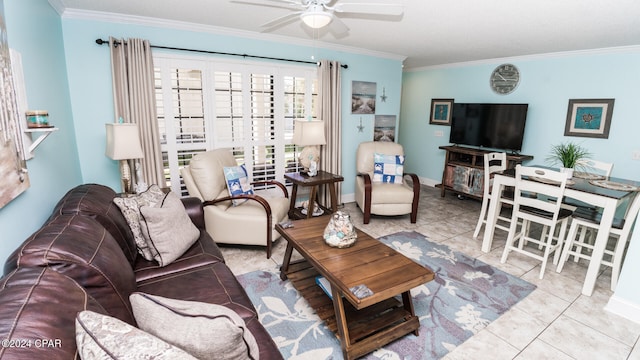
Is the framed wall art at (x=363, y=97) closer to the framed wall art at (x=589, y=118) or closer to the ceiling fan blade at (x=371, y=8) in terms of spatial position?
the ceiling fan blade at (x=371, y=8)

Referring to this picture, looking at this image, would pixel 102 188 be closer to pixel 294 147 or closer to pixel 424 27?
pixel 294 147

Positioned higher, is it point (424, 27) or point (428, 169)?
point (424, 27)

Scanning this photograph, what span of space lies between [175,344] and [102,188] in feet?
6.20

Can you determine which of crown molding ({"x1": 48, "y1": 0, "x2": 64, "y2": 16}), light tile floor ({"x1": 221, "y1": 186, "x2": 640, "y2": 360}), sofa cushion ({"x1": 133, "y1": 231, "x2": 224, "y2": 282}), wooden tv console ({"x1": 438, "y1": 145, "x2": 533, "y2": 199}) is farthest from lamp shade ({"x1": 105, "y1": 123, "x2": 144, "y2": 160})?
wooden tv console ({"x1": 438, "y1": 145, "x2": 533, "y2": 199})

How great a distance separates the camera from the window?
3.59 metres

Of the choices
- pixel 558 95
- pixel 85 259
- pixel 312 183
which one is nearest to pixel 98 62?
pixel 312 183

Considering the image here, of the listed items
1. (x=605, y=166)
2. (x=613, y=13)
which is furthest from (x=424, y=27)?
(x=605, y=166)

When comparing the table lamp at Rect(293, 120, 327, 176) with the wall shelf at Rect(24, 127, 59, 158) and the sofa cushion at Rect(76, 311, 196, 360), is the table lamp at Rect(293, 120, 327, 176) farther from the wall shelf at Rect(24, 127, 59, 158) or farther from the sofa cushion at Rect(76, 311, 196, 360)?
the sofa cushion at Rect(76, 311, 196, 360)

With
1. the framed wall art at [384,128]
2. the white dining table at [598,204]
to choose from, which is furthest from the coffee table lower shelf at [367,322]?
the framed wall art at [384,128]

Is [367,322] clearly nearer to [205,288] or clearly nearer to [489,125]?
[205,288]

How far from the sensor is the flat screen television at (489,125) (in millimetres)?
4762

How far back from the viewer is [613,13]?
267 cm

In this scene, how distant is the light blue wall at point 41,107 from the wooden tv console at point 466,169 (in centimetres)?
526

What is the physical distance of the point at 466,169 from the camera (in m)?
5.17
